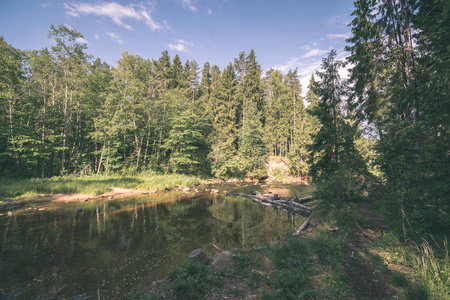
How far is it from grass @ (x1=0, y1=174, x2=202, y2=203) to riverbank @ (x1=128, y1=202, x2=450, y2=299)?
17.6 metres

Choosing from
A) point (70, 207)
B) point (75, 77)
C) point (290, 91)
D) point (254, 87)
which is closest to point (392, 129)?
point (70, 207)

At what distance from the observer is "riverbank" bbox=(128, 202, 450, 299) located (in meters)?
3.90

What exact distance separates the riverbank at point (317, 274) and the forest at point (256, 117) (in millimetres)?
1813

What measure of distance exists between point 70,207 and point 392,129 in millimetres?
20983

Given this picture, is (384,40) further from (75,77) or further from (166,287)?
(75,77)

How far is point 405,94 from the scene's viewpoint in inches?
267

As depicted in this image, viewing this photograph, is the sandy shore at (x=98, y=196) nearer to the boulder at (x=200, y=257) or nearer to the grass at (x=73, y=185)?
the grass at (x=73, y=185)

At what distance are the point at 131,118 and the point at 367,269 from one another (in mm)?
29340

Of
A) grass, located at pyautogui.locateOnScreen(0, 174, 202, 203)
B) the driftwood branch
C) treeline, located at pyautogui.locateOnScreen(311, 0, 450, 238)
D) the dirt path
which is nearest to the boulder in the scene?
the dirt path

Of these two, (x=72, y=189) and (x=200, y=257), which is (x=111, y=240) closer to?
(x=200, y=257)

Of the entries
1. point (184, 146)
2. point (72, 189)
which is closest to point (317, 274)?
point (72, 189)

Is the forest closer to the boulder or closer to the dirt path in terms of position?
the dirt path

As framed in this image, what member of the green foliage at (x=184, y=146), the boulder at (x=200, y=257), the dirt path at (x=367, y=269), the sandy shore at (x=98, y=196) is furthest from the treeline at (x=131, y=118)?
the boulder at (x=200, y=257)

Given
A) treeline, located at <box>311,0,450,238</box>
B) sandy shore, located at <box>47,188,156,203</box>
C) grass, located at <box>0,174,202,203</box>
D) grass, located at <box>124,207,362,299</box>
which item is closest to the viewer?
grass, located at <box>124,207,362,299</box>
